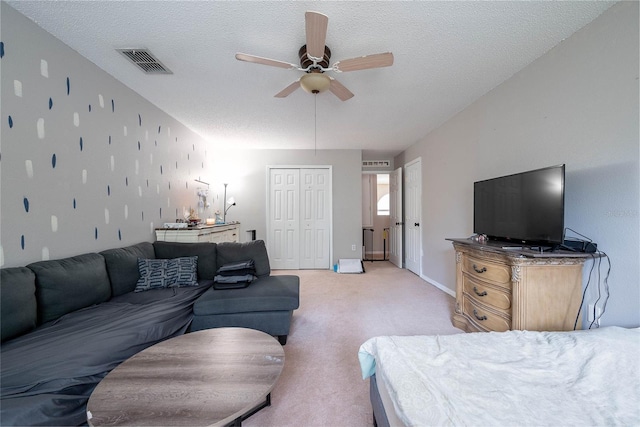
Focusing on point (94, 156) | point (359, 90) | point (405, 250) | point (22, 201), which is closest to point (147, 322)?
point (22, 201)

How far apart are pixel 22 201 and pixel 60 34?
128 cm

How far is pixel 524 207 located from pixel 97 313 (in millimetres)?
3282

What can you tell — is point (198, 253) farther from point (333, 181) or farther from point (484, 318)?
point (333, 181)

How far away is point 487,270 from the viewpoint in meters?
1.95

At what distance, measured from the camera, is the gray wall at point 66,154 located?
5.13 feet

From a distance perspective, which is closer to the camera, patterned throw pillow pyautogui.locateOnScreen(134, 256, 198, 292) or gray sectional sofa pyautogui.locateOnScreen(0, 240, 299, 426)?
gray sectional sofa pyautogui.locateOnScreen(0, 240, 299, 426)

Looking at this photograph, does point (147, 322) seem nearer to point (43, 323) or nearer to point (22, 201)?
point (43, 323)

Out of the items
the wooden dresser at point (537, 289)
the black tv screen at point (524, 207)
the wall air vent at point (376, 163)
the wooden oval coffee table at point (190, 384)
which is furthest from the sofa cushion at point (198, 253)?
the wall air vent at point (376, 163)

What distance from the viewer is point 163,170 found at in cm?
314

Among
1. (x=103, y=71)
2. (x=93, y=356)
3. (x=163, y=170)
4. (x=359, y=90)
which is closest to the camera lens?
(x=93, y=356)

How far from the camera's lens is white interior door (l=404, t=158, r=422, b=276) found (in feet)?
14.1

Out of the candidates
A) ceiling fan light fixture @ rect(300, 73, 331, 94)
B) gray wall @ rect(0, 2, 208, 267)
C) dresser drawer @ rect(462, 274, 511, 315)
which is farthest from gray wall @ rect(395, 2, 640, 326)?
gray wall @ rect(0, 2, 208, 267)

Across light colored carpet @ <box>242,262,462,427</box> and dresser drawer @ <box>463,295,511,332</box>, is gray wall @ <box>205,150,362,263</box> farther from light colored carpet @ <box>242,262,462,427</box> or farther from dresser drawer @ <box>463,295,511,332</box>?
dresser drawer @ <box>463,295,511,332</box>

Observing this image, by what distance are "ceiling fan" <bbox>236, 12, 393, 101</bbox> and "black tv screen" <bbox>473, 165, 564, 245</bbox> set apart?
1.40 meters
